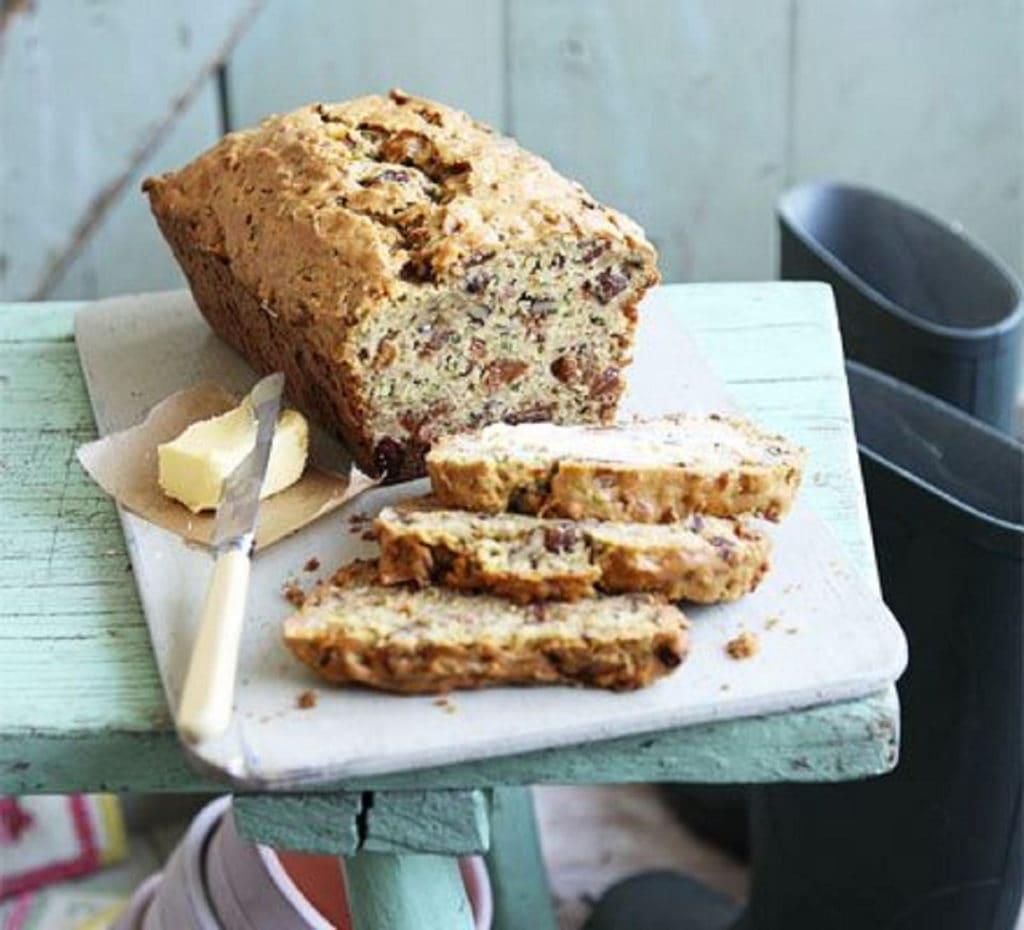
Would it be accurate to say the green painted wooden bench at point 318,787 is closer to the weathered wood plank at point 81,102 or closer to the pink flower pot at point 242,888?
the pink flower pot at point 242,888

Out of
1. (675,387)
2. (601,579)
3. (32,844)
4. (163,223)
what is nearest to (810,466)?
(675,387)

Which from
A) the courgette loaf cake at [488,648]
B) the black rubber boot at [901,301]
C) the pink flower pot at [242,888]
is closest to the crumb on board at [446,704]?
the courgette loaf cake at [488,648]

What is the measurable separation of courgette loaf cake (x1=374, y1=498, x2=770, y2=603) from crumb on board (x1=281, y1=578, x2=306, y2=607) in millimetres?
60

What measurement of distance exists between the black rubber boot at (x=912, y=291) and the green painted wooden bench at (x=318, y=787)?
0.43 m

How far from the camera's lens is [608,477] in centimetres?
118

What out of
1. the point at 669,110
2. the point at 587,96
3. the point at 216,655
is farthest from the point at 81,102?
the point at 216,655

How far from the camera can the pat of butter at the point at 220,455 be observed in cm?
127

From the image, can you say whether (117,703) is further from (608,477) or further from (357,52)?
(357,52)

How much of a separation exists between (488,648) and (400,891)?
9.0 inches

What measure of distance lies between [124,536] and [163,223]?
15.9 inches

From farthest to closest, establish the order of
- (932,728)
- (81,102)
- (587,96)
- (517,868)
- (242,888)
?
(587,96) → (81,102) → (517,868) → (932,728) → (242,888)

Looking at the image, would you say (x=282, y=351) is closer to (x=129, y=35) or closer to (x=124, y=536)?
(x=124, y=536)

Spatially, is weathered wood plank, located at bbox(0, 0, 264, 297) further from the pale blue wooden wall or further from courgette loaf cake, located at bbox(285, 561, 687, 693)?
courgette loaf cake, located at bbox(285, 561, 687, 693)

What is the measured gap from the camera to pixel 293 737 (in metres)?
1.04
